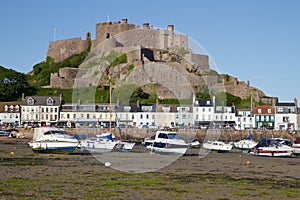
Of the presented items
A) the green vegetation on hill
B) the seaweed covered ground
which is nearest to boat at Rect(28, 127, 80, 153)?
the seaweed covered ground

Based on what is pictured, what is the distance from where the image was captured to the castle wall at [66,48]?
99812 millimetres

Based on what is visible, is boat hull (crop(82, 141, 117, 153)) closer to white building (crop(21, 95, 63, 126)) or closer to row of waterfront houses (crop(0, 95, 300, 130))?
row of waterfront houses (crop(0, 95, 300, 130))

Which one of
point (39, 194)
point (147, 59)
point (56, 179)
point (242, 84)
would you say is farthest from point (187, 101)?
point (242, 84)

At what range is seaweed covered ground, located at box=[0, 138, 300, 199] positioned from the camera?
44.8ft

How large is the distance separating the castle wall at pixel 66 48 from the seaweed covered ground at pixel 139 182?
261 ft

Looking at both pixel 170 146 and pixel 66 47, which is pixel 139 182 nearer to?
pixel 170 146

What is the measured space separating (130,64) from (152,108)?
9.53m

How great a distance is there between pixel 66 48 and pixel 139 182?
86.9 metres

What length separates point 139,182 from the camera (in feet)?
52.9

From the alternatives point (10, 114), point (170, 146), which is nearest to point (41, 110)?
point (10, 114)

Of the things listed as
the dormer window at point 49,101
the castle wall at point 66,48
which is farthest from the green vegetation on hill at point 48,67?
the dormer window at point 49,101

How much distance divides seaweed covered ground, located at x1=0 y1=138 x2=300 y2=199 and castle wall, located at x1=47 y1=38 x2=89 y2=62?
79.5 m

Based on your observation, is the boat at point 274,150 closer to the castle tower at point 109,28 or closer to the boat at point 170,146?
the boat at point 170,146

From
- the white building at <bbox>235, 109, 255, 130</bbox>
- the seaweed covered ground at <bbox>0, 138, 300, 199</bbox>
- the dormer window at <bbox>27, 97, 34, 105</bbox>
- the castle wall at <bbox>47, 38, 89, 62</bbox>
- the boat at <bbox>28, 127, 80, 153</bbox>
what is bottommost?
the seaweed covered ground at <bbox>0, 138, 300, 199</bbox>
